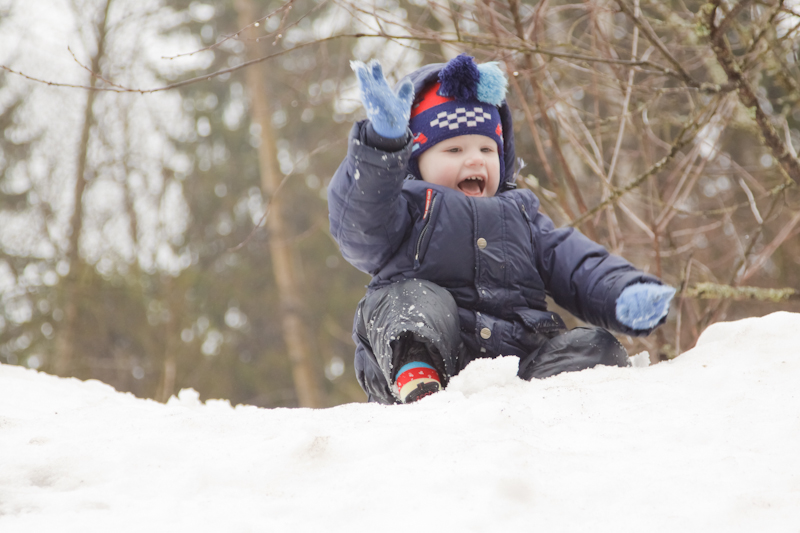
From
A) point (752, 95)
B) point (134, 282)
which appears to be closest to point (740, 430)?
point (752, 95)

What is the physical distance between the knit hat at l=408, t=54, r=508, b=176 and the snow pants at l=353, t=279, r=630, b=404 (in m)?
0.57

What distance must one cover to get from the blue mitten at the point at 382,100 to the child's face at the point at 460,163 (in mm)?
429

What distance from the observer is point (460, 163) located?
7.72 ft

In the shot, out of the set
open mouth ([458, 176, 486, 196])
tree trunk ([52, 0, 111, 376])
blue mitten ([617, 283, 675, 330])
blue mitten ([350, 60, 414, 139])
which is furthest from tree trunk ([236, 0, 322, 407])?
blue mitten ([350, 60, 414, 139])

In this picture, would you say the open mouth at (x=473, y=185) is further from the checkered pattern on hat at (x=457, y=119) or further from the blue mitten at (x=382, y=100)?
the blue mitten at (x=382, y=100)

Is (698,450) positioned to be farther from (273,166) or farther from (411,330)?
(273,166)

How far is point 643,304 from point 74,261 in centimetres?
676

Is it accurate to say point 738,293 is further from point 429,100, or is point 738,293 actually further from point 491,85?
point 429,100

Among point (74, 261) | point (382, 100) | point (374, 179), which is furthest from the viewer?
point (74, 261)

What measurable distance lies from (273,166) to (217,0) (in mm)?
3764

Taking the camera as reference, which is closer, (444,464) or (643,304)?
(444,464)

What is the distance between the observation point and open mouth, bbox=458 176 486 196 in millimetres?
2381

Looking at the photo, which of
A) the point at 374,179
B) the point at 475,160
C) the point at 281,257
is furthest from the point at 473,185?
the point at 281,257

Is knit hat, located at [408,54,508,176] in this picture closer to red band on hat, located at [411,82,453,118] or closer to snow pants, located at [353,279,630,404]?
red band on hat, located at [411,82,453,118]
